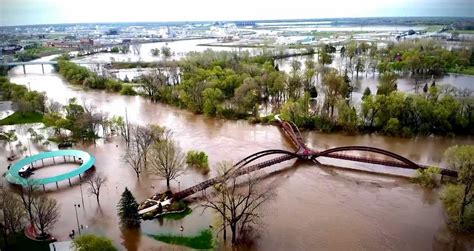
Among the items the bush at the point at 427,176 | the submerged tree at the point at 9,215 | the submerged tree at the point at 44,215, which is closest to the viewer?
the submerged tree at the point at 9,215

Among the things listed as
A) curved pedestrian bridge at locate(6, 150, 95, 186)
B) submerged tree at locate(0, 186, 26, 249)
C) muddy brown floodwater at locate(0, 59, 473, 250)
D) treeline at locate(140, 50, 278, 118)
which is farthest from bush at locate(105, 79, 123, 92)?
submerged tree at locate(0, 186, 26, 249)

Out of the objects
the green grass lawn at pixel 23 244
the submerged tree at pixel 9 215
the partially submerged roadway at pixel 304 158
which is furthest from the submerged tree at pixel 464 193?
the submerged tree at pixel 9 215

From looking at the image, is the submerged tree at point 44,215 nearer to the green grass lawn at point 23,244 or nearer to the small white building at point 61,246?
the green grass lawn at point 23,244

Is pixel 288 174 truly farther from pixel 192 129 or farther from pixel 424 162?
pixel 192 129

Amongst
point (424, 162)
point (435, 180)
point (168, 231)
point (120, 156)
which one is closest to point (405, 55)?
point (424, 162)

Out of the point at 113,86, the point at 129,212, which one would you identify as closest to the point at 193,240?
the point at 129,212
